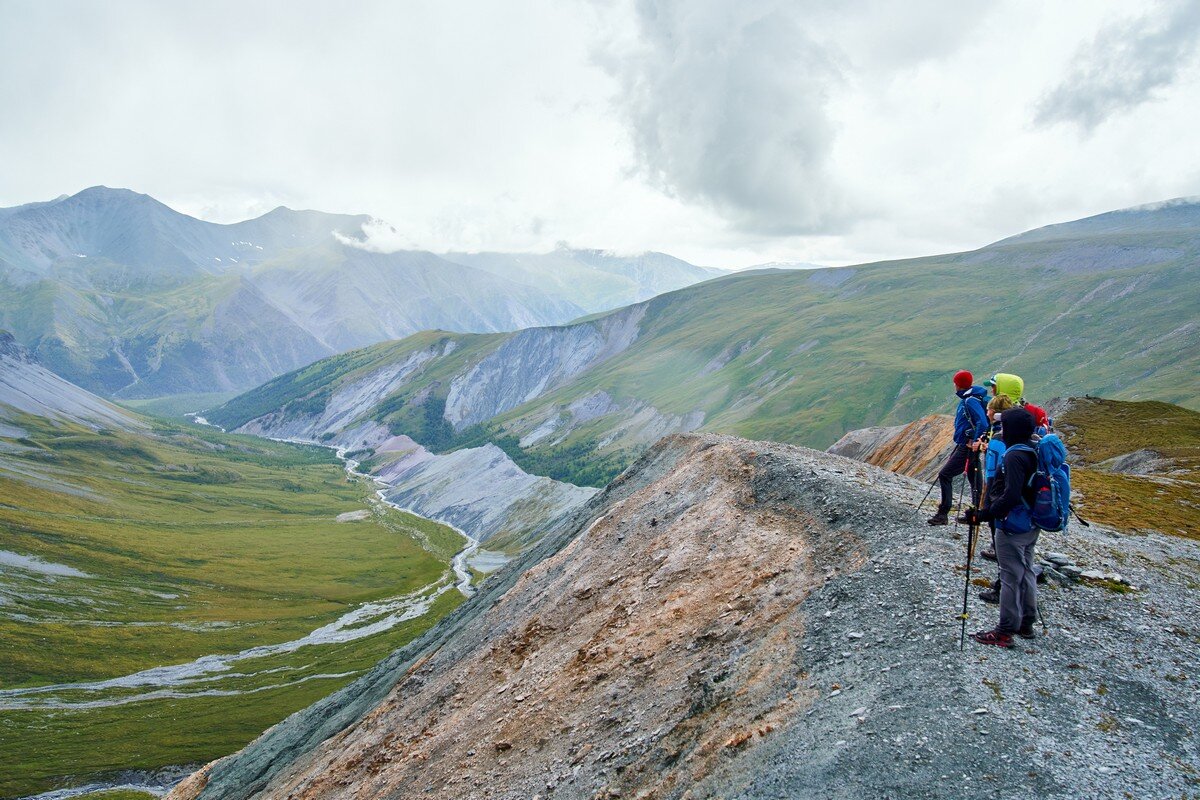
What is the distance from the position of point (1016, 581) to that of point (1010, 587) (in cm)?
A: 18

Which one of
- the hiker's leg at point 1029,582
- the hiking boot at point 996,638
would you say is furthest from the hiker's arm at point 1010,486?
the hiking boot at point 996,638

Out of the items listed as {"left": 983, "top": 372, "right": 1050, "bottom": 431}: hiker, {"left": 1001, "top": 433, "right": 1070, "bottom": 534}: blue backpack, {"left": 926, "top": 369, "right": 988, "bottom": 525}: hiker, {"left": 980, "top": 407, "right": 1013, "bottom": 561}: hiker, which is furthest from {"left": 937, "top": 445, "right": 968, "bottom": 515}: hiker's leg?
{"left": 1001, "top": 433, "right": 1070, "bottom": 534}: blue backpack

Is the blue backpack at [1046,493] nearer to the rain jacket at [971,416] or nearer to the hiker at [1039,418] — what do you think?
the hiker at [1039,418]

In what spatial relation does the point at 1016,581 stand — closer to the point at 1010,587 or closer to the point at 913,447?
the point at 1010,587

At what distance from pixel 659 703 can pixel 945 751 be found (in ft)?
25.7

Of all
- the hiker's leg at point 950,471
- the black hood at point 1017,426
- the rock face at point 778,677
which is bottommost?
the rock face at point 778,677

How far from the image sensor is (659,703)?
1761 cm

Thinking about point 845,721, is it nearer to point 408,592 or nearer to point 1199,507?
point 1199,507

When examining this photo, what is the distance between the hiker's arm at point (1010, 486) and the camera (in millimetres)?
13773

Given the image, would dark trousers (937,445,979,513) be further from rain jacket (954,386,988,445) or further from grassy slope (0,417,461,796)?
grassy slope (0,417,461,796)

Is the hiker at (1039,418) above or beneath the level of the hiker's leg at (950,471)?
above

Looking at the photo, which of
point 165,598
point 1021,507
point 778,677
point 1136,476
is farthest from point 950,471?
point 165,598

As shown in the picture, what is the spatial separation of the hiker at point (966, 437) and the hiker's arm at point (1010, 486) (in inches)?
178

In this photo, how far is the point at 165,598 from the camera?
4909 inches
